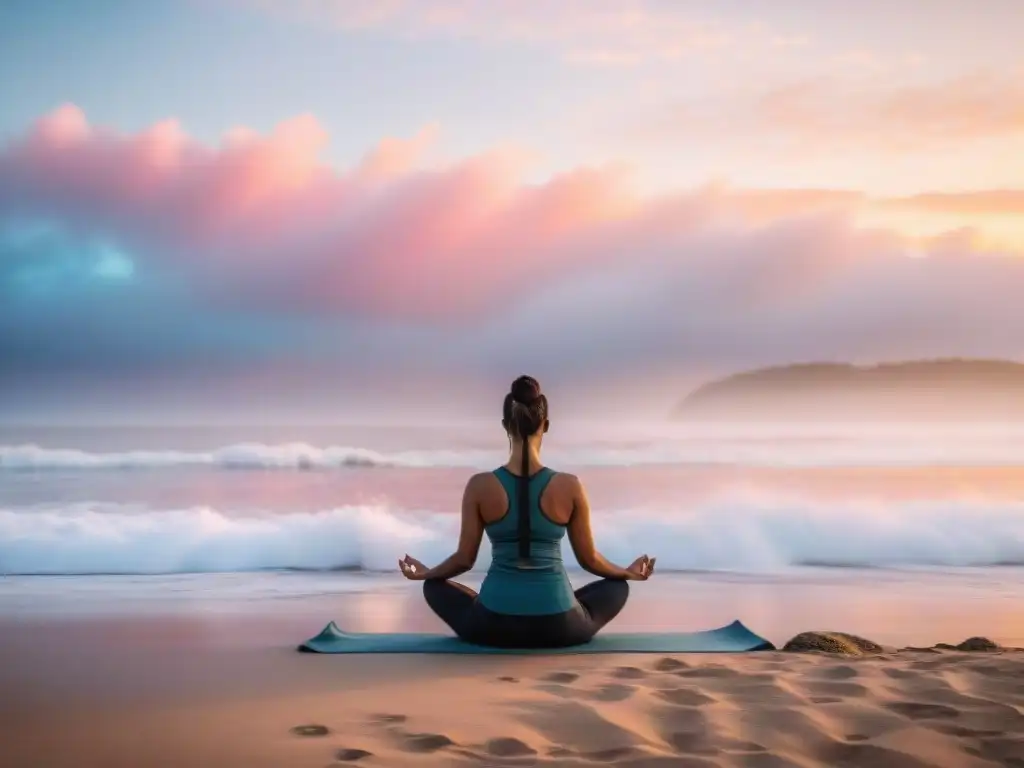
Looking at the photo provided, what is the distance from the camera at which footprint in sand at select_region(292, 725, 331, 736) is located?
358 centimetres

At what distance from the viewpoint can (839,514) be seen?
39.6 ft

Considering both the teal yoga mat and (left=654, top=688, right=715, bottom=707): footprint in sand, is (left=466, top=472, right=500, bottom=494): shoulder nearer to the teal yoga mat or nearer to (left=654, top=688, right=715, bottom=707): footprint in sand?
the teal yoga mat


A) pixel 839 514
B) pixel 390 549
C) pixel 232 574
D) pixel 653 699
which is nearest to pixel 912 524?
pixel 839 514

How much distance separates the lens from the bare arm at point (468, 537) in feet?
16.6

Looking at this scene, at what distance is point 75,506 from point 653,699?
10.4 meters

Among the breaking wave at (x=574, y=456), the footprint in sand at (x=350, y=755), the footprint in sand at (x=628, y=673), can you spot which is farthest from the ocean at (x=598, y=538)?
the footprint in sand at (x=350, y=755)

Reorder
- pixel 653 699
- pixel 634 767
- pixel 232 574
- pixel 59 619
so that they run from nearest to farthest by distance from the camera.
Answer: pixel 634 767, pixel 653 699, pixel 59 619, pixel 232 574

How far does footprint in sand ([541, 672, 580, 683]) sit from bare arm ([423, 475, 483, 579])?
2.45ft

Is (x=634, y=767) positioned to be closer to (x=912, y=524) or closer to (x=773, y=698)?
(x=773, y=698)

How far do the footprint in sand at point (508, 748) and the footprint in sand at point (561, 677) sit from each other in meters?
0.91

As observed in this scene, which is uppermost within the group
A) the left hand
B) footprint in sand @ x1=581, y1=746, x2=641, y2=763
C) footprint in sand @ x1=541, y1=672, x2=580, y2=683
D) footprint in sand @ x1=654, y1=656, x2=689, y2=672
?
the left hand

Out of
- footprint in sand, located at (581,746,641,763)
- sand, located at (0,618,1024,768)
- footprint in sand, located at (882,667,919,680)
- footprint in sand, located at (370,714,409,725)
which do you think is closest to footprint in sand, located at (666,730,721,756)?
sand, located at (0,618,1024,768)

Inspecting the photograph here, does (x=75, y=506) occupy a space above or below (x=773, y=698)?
above

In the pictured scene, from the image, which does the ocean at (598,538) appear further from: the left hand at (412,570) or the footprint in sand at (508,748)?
the footprint in sand at (508,748)
